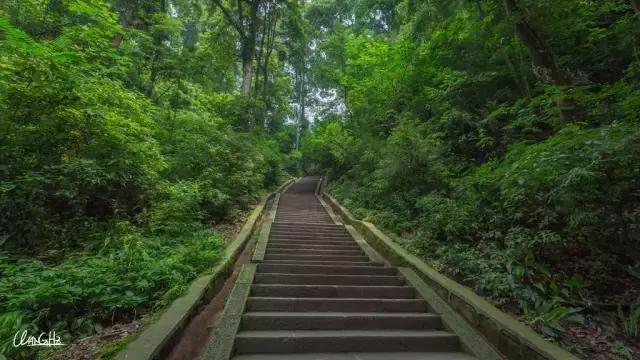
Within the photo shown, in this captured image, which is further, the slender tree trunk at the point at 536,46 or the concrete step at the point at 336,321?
the slender tree trunk at the point at 536,46

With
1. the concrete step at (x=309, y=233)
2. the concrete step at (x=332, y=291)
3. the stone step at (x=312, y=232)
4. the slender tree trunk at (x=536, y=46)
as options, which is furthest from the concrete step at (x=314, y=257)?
the slender tree trunk at (x=536, y=46)

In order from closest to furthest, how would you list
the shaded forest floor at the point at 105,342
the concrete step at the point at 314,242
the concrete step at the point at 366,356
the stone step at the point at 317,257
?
the shaded forest floor at the point at 105,342, the concrete step at the point at 366,356, the stone step at the point at 317,257, the concrete step at the point at 314,242

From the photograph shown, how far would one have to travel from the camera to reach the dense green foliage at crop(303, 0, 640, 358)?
4.20 metres

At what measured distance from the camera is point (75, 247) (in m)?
6.22

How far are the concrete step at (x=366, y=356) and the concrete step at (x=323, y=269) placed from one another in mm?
2373

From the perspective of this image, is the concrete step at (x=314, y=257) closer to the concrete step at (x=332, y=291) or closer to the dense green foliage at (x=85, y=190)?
the dense green foliage at (x=85, y=190)

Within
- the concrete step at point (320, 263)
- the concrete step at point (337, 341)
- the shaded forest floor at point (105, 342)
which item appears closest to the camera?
the shaded forest floor at point (105, 342)

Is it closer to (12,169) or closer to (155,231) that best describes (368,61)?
(155,231)

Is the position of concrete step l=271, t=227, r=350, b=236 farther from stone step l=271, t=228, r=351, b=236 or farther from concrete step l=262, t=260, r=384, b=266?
concrete step l=262, t=260, r=384, b=266

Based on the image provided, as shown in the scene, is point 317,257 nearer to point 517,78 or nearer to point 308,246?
point 308,246

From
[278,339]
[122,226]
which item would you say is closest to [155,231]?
[122,226]

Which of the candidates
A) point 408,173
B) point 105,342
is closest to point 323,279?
point 105,342

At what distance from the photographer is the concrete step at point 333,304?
4.61 m

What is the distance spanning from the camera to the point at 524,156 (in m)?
5.30
